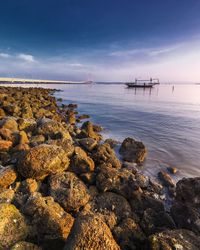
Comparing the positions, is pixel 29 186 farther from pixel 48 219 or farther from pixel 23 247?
pixel 23 247

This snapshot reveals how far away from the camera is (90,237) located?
227cm

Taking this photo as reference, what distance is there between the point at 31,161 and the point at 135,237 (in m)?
2.85

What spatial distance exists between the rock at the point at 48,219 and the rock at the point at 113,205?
3.31ft

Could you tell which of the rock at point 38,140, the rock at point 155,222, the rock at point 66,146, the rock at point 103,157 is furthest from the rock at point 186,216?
the rock at point 38,140

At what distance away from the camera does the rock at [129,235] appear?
3037mm

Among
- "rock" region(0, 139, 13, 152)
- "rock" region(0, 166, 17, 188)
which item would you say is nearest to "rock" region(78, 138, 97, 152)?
"rock" region(0, 139, 13, 152)

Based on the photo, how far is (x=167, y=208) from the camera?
503cm

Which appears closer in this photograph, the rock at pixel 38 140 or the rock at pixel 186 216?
the rock at pixel 186 216

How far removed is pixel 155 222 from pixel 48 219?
86.1 inches

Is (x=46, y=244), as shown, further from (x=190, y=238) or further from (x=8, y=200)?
(x=190, y=238)

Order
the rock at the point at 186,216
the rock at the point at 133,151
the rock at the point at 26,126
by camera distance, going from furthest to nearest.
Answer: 1. the rock at the point at 26,126
2. the rock at the point at 133,151
3. the rock at the point at 186,216

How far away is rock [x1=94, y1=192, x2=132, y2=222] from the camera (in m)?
3.84

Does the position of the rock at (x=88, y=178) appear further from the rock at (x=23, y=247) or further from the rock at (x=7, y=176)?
the rock at (x=23, y=247)

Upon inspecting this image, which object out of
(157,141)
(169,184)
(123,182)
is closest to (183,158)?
(157,141)
